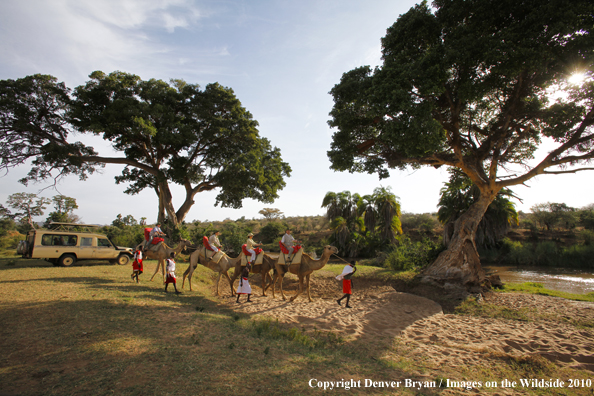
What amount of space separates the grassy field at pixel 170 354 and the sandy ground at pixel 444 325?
0.70 m

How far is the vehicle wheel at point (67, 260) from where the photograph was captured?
559 inches

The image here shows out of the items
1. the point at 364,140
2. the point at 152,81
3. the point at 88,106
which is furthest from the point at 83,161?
the point at 364,140

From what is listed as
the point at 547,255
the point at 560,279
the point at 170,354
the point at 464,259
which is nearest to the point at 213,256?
the point at 170,354

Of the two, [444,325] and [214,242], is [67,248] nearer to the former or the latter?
[214,242]

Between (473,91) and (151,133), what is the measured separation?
19701 millimetres

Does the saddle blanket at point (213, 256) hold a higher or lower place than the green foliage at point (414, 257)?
higher

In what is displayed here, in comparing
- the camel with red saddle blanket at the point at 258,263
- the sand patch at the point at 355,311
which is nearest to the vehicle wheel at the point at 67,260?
the camel with red saddle blanket at the point at 258,263

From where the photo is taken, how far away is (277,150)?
26.5 metres

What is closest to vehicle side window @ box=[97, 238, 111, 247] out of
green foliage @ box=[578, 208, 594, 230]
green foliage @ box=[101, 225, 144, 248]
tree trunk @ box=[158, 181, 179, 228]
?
green foliage @ box=[101, 225, 144, 248]

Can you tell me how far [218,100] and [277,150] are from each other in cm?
702

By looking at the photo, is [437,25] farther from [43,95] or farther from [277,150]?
[43,95]

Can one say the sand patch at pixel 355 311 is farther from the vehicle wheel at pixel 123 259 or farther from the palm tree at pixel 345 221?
the palm tree at pixel 345 221

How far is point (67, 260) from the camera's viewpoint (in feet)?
47.1

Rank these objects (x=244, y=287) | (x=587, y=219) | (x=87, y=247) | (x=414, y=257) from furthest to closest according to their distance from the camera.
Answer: (x=587, y=219) → (x=414, y=257) → (x=87, y=247) → (x=244, y=287)
